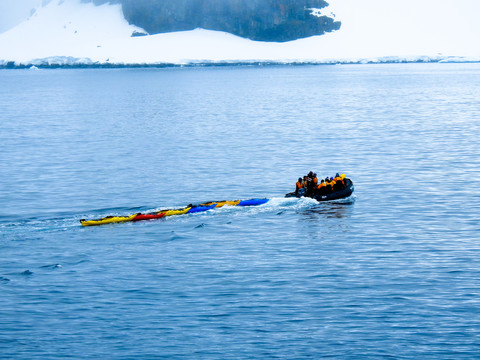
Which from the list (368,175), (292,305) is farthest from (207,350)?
(368,175)

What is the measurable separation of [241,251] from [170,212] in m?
9.31

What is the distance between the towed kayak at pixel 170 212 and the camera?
154 feet

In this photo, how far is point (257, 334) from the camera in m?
29.7

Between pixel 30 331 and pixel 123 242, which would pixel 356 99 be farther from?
pixel 30 331

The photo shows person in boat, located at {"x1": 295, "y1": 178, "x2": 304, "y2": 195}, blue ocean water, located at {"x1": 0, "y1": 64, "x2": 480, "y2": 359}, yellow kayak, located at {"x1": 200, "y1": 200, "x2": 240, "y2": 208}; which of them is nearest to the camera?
blue ocean water, located at {"x1": 0, "y1": 64, "x2": 480, "y2": 359}

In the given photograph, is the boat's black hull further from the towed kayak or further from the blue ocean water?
the towed kayak

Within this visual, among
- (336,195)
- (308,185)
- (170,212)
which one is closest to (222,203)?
(170,212)

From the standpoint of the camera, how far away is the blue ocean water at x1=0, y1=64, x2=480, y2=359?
29516 millimetres

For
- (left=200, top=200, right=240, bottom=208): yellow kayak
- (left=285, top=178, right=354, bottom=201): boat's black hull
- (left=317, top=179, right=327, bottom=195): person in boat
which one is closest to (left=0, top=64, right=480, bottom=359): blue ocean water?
(left=200, top=200, right=240, bottom=208): yellow kayak

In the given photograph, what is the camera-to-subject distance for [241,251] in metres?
40.6

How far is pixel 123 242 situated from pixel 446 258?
17438mm

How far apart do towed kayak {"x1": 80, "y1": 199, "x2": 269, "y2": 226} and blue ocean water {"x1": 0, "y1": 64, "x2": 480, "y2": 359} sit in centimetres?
54

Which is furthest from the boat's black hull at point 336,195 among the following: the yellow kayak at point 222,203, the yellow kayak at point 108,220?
the yellow kayak at point 108,220

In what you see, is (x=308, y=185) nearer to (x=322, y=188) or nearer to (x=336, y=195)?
(x=322, y=188)
